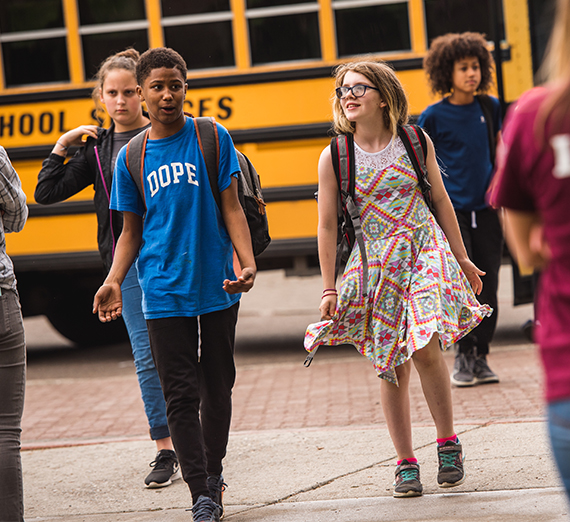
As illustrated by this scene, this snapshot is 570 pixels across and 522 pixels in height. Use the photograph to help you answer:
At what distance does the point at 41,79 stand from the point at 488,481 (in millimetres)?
4606

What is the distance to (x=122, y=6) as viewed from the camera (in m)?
6.56

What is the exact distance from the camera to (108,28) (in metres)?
6.60

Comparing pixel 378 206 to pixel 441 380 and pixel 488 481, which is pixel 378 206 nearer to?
pixel 441 380

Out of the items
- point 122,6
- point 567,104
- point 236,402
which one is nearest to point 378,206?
point 567,104

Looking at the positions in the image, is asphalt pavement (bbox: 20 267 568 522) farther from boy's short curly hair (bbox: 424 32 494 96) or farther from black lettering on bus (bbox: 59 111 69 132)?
black lettering on bus (bbox: 59 111 69 132)

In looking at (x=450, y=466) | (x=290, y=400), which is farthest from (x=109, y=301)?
(x=290, y=400)

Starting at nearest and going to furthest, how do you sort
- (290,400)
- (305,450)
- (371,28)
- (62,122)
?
1. (305,450)
2. (290,400)
3. (371,28)
4. (62,122)

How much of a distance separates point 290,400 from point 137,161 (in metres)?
2.61

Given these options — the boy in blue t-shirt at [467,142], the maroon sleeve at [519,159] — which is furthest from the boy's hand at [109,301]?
the boy in blue t-shirt at [467,142]

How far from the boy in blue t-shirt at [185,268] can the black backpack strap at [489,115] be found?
2.34 meters

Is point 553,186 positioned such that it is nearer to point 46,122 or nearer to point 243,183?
point 243,183

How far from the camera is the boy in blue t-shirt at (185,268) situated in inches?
120

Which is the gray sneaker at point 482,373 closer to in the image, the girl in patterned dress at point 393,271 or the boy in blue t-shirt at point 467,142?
the boy in blue t-shirt at point 467,142

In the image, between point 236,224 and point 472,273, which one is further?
point 472,273
